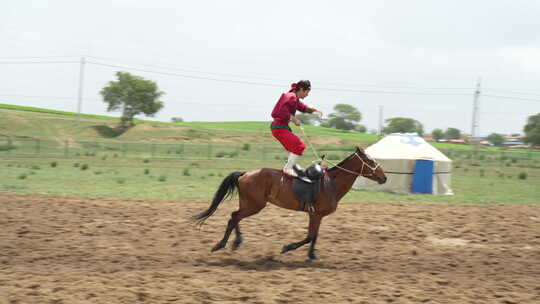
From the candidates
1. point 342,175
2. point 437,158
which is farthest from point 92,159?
point 342,175

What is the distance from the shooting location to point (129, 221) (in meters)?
10.1

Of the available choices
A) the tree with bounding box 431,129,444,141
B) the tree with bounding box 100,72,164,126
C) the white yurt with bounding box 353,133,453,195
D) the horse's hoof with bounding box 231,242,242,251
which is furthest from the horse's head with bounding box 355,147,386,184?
the tree with bounding box 431,129,444,141

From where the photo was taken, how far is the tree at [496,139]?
312ft

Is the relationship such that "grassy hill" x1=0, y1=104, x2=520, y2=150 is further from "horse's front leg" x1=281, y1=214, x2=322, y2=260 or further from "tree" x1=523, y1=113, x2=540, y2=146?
"horse's front leg" x1=281, y1=214, x2=322, y2=260

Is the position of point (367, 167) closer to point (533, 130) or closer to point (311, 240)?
point (311, 240)

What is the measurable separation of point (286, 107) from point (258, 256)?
2570 millimetres

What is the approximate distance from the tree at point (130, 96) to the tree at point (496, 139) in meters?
69.3

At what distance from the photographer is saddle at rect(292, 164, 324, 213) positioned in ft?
26.0

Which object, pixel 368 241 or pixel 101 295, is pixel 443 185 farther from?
pixel 101 295

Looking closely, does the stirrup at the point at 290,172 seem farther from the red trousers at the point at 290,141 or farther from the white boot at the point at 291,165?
the red trousers at the point at 290,141

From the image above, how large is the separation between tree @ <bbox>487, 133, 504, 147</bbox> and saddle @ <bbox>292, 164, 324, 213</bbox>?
98.1 meters

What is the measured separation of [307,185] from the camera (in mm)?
7953

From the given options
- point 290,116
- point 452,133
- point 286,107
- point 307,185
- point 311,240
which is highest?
point 452,133

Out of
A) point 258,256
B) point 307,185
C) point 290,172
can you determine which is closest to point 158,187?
point 258,256
